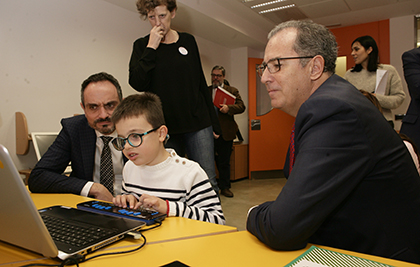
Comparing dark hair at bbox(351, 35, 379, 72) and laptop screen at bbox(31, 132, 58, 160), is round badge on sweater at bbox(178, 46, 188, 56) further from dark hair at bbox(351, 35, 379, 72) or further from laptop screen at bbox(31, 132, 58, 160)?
dark hair at bbox(351, 35, 379, 72)

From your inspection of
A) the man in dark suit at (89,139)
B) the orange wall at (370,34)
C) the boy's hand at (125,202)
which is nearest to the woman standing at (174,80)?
the man in dark suit at (89,139)

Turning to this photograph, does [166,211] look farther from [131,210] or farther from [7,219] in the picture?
[7,219]

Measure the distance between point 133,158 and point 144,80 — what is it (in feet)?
2.64

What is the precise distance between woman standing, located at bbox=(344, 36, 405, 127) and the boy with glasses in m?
2.07

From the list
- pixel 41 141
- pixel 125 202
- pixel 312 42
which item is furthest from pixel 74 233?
pixel 41 141

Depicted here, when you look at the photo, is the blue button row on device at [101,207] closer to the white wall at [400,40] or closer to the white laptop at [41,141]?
the white laptop at [41,141]

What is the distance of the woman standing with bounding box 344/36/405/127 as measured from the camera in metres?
2.56

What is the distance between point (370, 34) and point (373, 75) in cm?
332

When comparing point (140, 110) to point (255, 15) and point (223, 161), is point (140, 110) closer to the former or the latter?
point (223, 161)

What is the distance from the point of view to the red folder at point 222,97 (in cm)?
438

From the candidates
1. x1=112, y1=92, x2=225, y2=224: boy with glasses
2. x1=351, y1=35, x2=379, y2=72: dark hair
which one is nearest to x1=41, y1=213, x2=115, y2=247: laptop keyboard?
x1=112, y1=92, x2=225, y2=224: boy with glasses

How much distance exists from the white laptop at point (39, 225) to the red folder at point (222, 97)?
11.9 ft

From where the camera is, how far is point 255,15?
507 centimetres

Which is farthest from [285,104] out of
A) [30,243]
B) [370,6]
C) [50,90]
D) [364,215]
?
[370,6]
